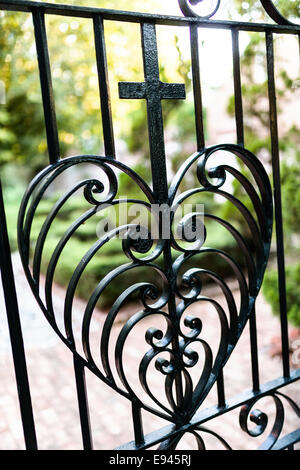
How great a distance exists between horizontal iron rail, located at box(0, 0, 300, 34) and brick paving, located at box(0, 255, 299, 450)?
252cm

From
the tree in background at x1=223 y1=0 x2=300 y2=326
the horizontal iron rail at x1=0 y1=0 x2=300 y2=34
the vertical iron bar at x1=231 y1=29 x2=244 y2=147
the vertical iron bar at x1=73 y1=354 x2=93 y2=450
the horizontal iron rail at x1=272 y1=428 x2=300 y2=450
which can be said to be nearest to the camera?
the horizontal iron rail at x1=0 y1=0 x2=300 y2=34

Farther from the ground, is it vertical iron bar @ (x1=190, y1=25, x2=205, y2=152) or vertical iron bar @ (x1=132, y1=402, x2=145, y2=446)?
vertical iron bar @ (x1=190, y1=25, x2=205, y2=152)

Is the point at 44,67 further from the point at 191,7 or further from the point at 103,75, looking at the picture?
the point at 191,7

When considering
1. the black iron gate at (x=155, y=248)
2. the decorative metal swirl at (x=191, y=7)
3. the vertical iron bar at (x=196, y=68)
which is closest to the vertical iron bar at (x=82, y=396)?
the black iron gate at (x=155, y=248)

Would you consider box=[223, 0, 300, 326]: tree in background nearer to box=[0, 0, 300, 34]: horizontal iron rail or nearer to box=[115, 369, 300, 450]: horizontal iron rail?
box=[0, 0, 300, 34]: horizontal iron rail

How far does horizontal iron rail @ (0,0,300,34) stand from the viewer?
2.43 ft

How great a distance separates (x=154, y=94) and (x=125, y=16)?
160 millimetres

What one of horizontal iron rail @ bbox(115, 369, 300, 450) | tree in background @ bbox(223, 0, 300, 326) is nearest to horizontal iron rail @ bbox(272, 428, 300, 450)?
horizontal iron rail @ bbox(115, 369, 300, 450)

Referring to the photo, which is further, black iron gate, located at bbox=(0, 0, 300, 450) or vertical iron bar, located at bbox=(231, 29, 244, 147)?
vertical iron bar, located at bbox=(231, 29, 244, 147)

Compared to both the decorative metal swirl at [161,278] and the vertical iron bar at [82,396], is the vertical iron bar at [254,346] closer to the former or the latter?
the decorative metal swirl at [161,278]

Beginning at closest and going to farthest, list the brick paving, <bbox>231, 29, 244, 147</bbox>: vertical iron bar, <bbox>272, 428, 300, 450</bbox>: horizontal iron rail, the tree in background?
<bbox>231, 29, 244, 147</bbox>: vertical iron bar
<bbox>272, 428, 300, 450</bbox>: horizontal iron rail
the brick paving
the tree in background

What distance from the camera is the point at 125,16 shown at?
0.83 metres

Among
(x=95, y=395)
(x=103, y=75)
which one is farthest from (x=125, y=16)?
(x=95, y=395)

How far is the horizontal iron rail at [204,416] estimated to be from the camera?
93 cm
